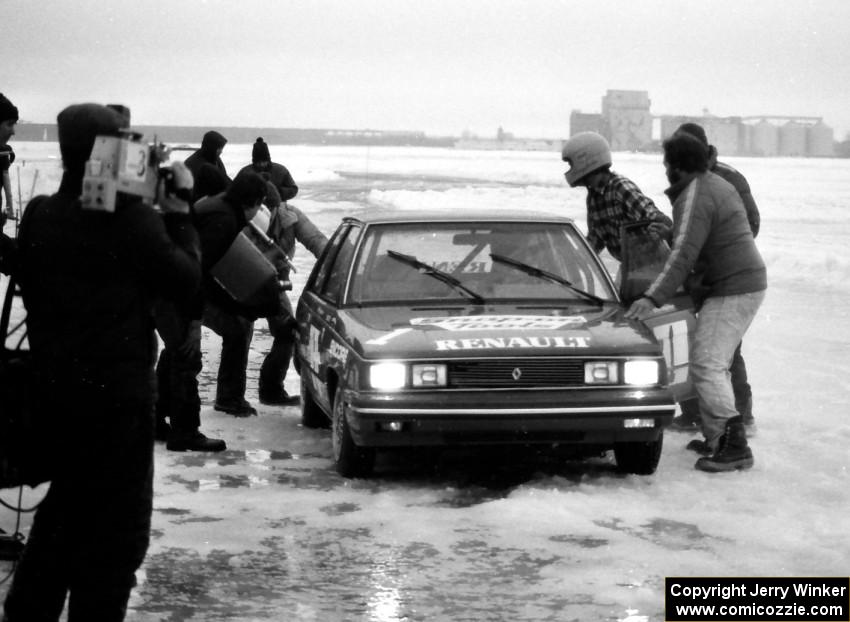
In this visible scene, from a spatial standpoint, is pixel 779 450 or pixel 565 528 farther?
pixel 779 450

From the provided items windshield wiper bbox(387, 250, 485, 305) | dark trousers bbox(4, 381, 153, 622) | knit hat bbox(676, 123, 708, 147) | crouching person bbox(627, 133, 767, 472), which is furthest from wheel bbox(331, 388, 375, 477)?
dark trousers bbox(4, 381, 153, 622)

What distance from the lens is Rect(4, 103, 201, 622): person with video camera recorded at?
4004 mm

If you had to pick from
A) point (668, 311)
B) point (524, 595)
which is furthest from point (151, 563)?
point (668, 311)

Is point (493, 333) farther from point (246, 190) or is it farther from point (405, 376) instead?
point (246, 190)

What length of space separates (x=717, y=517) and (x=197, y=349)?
135 inches

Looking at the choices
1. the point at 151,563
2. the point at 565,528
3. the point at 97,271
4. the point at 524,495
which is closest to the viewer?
the point at 97,271

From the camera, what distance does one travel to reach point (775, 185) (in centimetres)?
6016

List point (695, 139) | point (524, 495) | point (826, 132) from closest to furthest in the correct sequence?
point (524, 495)
point (695, 139)
point (826, 132)

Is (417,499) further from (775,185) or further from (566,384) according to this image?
(775,185)

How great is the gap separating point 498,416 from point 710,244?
1.90 metres

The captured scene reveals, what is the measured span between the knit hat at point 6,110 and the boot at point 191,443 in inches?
82.0

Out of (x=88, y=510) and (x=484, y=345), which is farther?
(x=484, y=345)

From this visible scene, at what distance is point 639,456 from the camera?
24.9ft

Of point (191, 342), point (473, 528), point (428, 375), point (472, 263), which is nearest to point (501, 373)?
point (428, 375)
